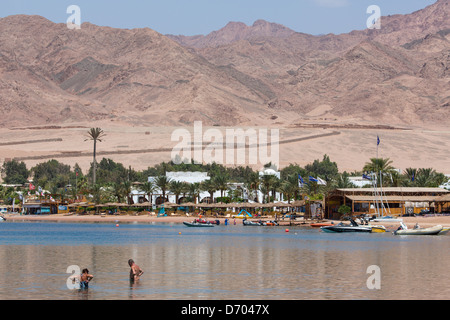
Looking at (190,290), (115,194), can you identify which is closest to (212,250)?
(190,290)

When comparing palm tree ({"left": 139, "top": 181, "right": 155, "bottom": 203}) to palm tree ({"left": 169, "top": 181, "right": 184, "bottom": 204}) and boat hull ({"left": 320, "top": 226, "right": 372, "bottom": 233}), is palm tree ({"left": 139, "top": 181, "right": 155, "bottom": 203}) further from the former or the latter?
boat hull ({"left": 320, "top": 226, "right": 372, "bottom": 233})

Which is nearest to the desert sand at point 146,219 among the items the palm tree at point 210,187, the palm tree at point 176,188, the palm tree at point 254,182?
the palm tree at point 176,188

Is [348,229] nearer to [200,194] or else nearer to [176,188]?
[176,188]

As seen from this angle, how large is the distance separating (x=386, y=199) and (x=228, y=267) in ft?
198

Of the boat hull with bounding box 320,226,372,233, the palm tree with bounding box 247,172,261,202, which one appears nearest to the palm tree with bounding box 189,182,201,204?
the palm tree with bounding box 247,172,261,202

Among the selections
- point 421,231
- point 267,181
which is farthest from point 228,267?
point 267,181

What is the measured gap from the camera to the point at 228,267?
46375mm

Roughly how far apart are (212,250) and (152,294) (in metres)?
24.7

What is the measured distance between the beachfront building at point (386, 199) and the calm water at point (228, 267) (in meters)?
27.7

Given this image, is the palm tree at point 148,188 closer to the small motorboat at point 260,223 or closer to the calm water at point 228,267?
the small motorboat at point 260,223

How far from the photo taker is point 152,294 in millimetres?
34656

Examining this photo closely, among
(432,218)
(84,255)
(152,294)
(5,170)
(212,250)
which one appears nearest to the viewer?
(152,294)
